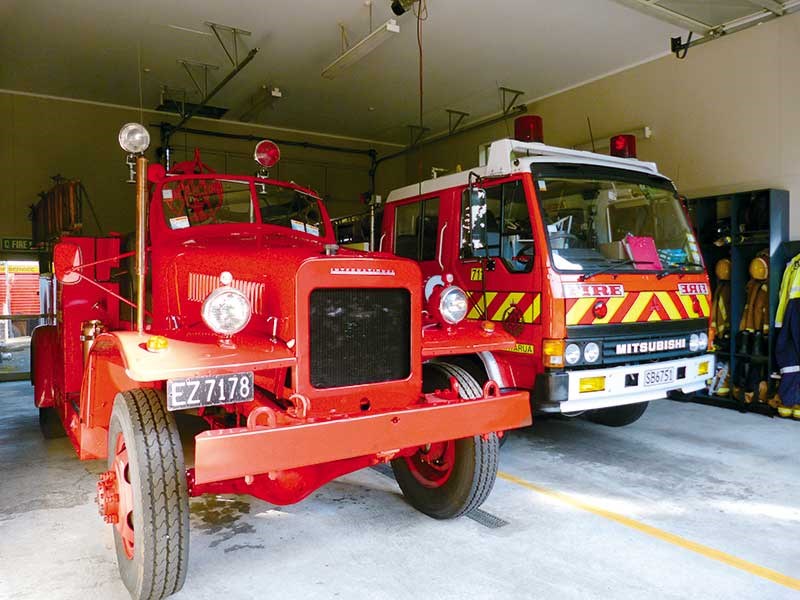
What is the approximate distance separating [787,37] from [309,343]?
6424mm

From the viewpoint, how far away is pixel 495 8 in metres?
6.61

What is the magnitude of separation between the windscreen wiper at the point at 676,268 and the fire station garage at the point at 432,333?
0.03m

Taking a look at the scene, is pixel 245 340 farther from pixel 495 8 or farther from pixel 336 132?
pixel 336 132

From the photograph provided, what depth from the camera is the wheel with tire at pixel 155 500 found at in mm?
2232

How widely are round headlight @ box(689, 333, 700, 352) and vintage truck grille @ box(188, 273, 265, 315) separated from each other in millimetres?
3408

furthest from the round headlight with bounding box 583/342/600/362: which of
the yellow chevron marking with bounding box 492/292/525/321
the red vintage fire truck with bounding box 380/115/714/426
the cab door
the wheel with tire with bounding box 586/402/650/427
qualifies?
the wheel with tire with bounding box 586/402/650/427

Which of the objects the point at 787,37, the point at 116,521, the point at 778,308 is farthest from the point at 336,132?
the point at 116,521

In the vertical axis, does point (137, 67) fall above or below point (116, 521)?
above

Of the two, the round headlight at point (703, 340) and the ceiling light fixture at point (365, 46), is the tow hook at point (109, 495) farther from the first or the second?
the ceiling light fixture at point (365, 46)

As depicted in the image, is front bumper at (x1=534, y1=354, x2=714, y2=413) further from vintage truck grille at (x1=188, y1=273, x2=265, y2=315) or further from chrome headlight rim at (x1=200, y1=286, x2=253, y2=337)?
chrome headlight rim at (x1=200, y1=286, x2=253, y2=337)

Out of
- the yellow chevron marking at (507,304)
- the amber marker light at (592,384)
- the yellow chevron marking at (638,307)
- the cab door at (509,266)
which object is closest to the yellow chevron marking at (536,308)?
the cab door at (509,266)

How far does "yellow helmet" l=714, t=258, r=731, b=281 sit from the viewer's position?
6.37 meters

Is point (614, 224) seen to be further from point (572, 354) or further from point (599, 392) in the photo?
point (599, 392)

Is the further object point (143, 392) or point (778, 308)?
point (778, 308)
